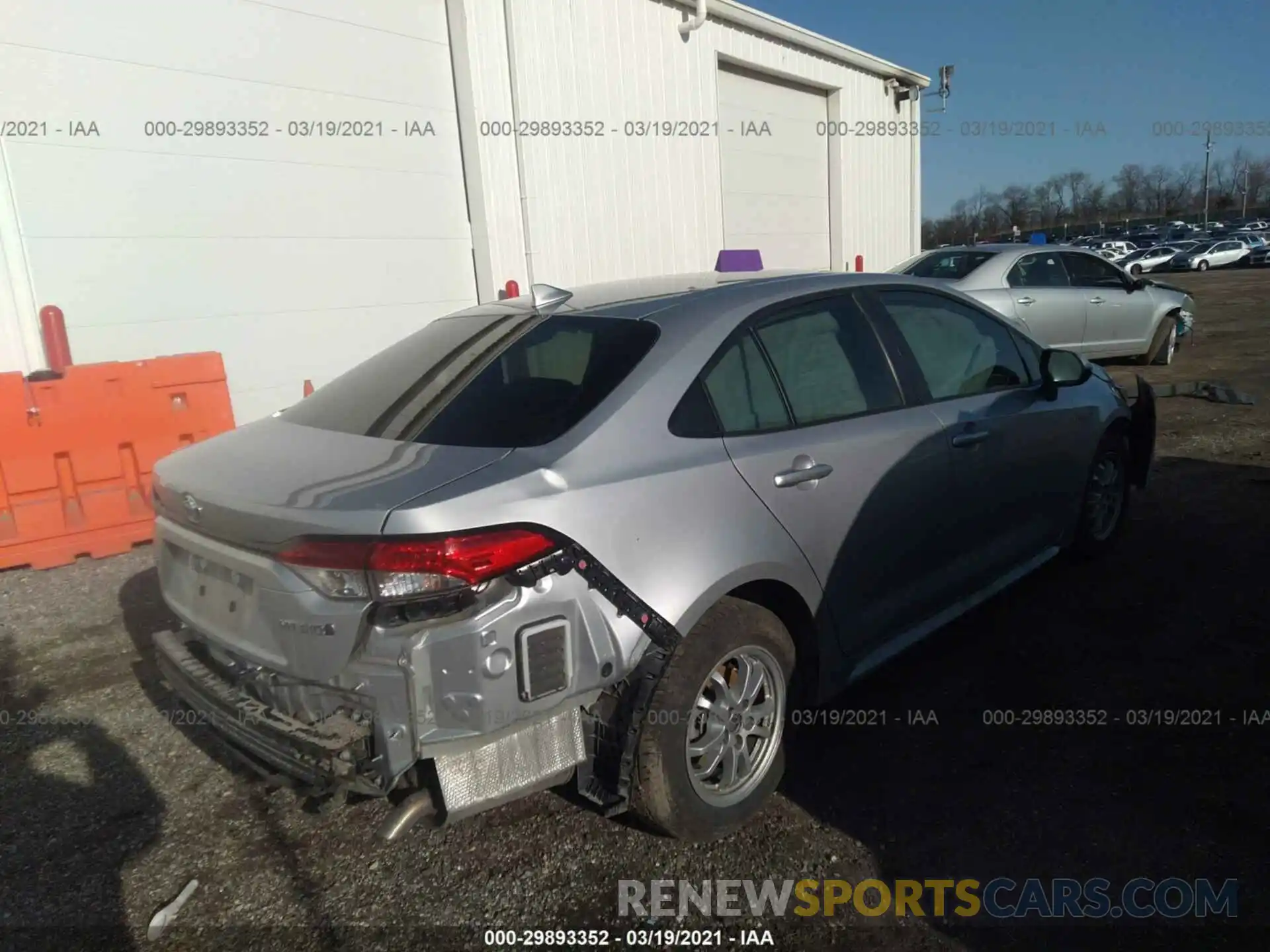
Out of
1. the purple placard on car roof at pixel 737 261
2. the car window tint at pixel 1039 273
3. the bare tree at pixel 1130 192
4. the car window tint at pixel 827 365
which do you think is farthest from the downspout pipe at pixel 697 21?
the bare tree at pixel 1130 192

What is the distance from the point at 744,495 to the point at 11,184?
5.86 m

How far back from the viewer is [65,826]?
2.99 m

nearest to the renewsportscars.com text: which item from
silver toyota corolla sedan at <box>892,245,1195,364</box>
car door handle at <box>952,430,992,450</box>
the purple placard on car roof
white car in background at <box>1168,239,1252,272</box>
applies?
car door handle at <box>952,430,992,450</box>

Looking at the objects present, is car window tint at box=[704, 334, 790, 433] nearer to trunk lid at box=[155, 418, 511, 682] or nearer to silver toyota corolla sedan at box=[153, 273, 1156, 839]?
silver toyota corolla sedan at box=[153, 273, 1156, 839]

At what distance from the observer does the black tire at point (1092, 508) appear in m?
4.53

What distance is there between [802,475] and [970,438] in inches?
40.7

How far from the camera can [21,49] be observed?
19.9 feet

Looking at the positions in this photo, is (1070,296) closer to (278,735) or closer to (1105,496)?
(1105,496)

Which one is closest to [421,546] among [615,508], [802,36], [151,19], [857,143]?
[615,508]

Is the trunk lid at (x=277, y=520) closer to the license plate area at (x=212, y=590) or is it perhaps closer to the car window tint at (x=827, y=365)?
the license plate area at (x=212, y=590)

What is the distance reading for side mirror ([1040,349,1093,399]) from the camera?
410 cm

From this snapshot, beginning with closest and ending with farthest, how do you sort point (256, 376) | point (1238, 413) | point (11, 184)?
point (11, 184) < point (256, 376) < point (1238, 413)

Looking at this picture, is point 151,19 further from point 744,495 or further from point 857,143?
point 857,143

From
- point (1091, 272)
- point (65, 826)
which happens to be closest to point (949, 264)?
point (1091, 272)
